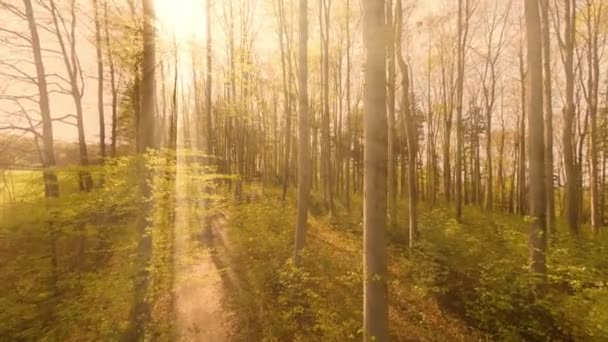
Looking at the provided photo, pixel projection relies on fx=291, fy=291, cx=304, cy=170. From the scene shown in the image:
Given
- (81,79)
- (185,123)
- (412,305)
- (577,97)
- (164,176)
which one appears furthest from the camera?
(185,123)

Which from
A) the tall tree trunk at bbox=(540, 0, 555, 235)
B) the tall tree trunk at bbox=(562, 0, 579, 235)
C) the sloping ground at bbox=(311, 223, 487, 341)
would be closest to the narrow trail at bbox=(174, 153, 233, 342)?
the sloping ground at bbox=(311, 223, 487, 341)

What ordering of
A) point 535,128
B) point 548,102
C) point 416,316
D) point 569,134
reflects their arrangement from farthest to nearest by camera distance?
point 569,134 → point 548,102 → point 416,316 → point 535,128

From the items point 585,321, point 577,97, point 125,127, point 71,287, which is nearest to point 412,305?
point 585,321

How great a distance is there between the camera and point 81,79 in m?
12.6

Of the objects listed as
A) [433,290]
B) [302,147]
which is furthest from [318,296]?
[302,147]

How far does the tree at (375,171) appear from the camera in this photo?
11.4 feet

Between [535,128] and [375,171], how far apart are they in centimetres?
354

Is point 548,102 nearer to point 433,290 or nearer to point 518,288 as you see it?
point 518,288

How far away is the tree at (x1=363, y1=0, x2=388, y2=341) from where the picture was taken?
3484mm

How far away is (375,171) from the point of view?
352cm

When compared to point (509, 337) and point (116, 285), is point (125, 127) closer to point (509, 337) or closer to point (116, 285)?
point (116, 285)

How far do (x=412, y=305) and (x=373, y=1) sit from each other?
590 cm

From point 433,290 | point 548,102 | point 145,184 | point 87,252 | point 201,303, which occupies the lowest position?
point 201,303

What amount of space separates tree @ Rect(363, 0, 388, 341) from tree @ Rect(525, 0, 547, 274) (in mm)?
3175
